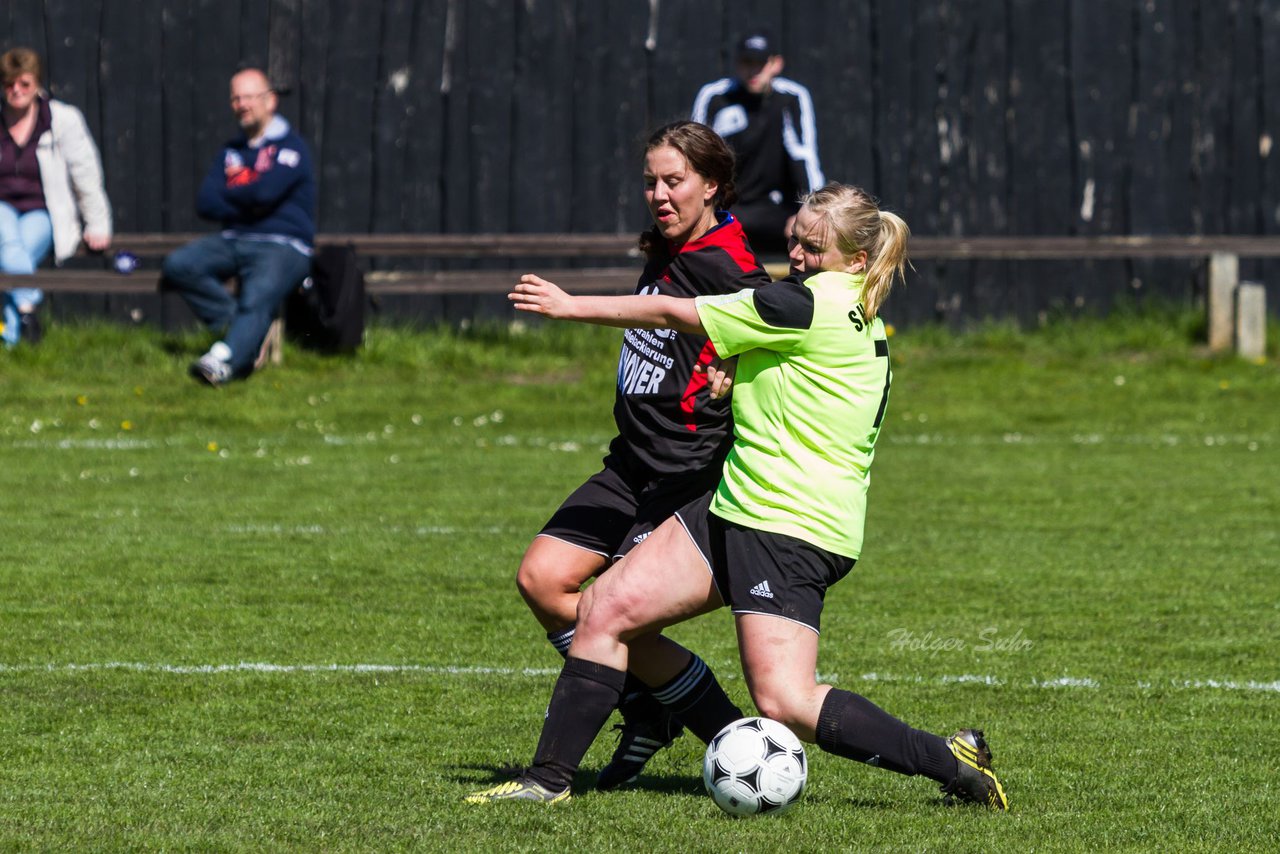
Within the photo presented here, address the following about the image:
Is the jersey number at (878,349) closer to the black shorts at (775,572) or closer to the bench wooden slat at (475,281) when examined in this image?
the black shorts at (775,572)

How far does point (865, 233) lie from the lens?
14.8 ft

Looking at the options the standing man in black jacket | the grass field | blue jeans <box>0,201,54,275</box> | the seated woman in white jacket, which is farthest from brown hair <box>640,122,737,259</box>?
blue jeans <box>0,201,54,275</box>

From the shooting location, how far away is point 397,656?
20.8 ft

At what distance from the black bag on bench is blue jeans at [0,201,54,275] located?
1.77m

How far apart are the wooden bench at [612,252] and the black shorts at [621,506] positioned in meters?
8.63

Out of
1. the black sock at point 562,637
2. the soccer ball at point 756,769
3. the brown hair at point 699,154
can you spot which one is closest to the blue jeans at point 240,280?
the black sock at point 562,637

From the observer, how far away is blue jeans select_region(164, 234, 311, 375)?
12.0 metres

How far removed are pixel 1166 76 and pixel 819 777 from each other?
11.8m

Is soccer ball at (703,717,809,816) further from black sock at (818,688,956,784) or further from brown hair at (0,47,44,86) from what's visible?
brown hair at (0,47,44,86)

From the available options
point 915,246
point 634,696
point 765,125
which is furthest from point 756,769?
point 915,246

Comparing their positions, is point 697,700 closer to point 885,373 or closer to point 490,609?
point 885,373

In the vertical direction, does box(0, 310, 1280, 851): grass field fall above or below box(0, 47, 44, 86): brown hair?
below

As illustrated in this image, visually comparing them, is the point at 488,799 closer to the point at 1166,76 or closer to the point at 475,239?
the point at 475,239

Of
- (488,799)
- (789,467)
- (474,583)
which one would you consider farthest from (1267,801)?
(474,583)
